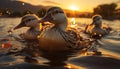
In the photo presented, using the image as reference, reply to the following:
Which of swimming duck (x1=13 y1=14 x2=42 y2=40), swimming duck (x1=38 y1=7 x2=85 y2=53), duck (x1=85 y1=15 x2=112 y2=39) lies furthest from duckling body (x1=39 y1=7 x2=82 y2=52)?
duck (x1=85 y1=15 x2=112 y2=39)

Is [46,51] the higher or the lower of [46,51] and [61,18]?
the lower

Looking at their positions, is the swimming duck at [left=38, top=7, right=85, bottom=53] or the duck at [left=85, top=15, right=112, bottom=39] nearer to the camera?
the swimming duck at [left=38, top=7, right=85, bottom=53]

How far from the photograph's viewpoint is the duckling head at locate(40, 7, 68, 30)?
9.68m

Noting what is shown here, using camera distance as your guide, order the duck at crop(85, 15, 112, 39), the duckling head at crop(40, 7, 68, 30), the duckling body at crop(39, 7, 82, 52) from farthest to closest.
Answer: the duck at crop(85, 15, 112, 39) → the duckling head at crop(40, 7, 68, 30) → the duckling body at crop(39, 7, 82, 52)

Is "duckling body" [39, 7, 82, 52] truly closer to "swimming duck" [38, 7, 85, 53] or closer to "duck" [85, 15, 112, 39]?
"swimming duck" [38, 7, 85, 53]

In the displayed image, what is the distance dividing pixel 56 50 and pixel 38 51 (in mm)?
651

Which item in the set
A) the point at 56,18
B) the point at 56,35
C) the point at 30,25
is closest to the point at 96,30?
the point at 30,25

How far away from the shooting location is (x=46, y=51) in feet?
30.7

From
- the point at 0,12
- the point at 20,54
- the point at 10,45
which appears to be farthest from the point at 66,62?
the point at 0,12

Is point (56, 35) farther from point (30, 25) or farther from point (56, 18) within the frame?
point (30, 25)

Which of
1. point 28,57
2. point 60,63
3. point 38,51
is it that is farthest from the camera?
point 38,51

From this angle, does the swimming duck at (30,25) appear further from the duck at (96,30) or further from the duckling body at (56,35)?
the duck at (96,30)

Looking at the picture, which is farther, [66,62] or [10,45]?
[10,45]

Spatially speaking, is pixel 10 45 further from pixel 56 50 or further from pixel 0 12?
pixel 0 12
